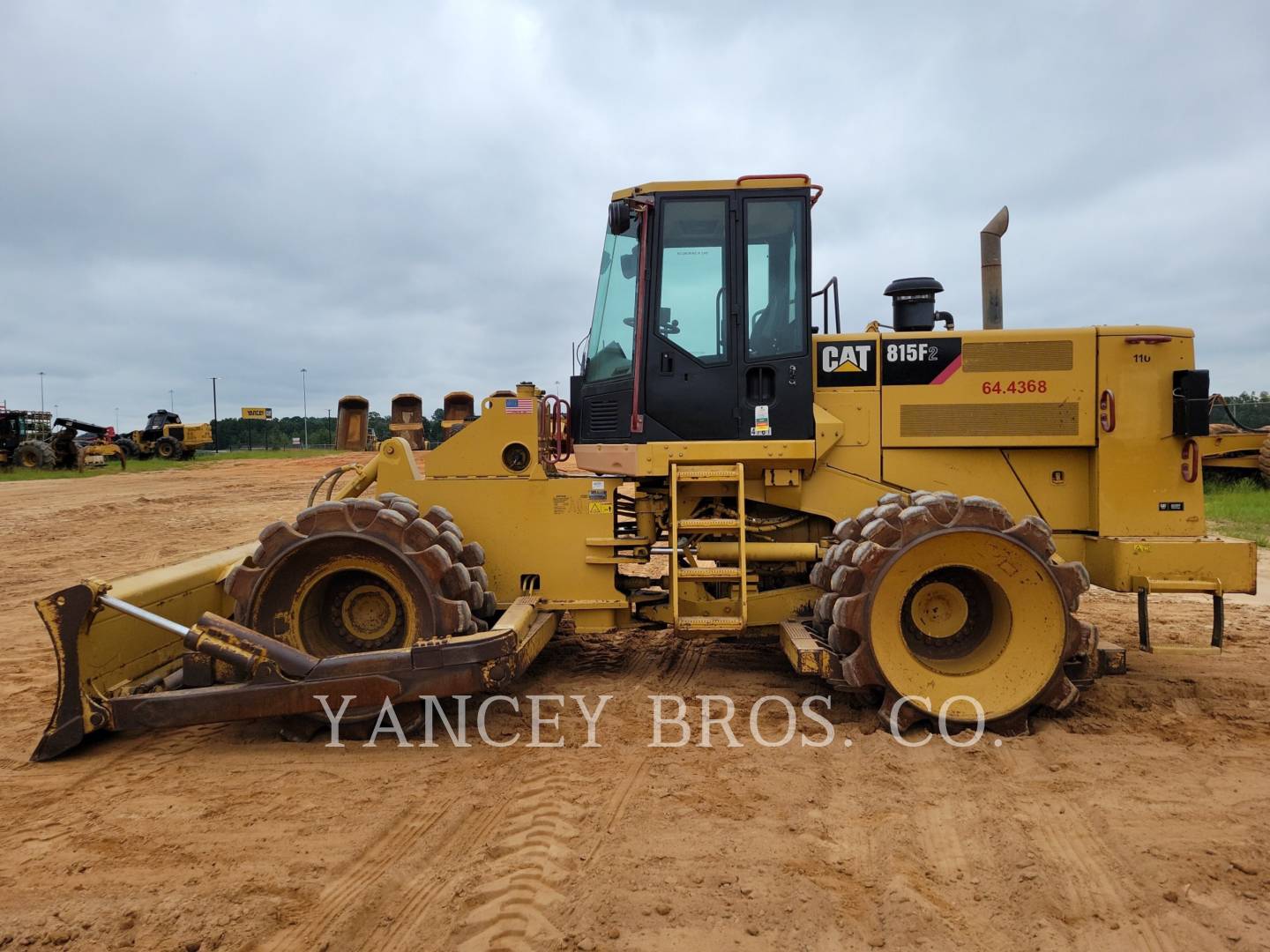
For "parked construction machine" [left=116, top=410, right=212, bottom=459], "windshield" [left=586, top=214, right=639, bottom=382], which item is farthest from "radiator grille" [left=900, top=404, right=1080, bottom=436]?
"parked construction machine" [left=116, top=410, right=212, bottom=459]

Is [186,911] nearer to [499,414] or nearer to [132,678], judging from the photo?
[132,678]

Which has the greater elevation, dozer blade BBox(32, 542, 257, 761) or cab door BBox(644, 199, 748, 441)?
cab door BBox(644, 199, 748, 441)

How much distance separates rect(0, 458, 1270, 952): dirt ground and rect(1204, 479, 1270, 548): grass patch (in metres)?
8.48

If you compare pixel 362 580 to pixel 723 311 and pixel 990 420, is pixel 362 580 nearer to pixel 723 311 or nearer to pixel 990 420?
pixel 723 311

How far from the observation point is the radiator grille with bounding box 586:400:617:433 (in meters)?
5.52

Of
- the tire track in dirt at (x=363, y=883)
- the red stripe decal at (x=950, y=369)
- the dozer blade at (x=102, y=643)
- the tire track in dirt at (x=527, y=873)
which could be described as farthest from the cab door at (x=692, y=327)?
the dozer blade at (x=102, y=643)

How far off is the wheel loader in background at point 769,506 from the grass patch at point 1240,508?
24.3 feet

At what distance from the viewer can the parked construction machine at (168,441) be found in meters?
36.1

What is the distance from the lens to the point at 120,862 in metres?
3.34

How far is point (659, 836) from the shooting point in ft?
11.4

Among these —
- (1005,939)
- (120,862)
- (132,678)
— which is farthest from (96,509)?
(1005,939)

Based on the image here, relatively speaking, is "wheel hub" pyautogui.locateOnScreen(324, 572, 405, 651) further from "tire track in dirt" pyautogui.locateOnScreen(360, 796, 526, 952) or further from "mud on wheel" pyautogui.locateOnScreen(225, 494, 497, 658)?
"tire track in dirt" pyautogui.locateOnScreen(360, 796, 526, 952)

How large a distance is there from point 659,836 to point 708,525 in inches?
84.6

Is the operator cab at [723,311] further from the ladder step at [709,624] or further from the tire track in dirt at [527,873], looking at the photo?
the tire track in dirt at [527,873]
